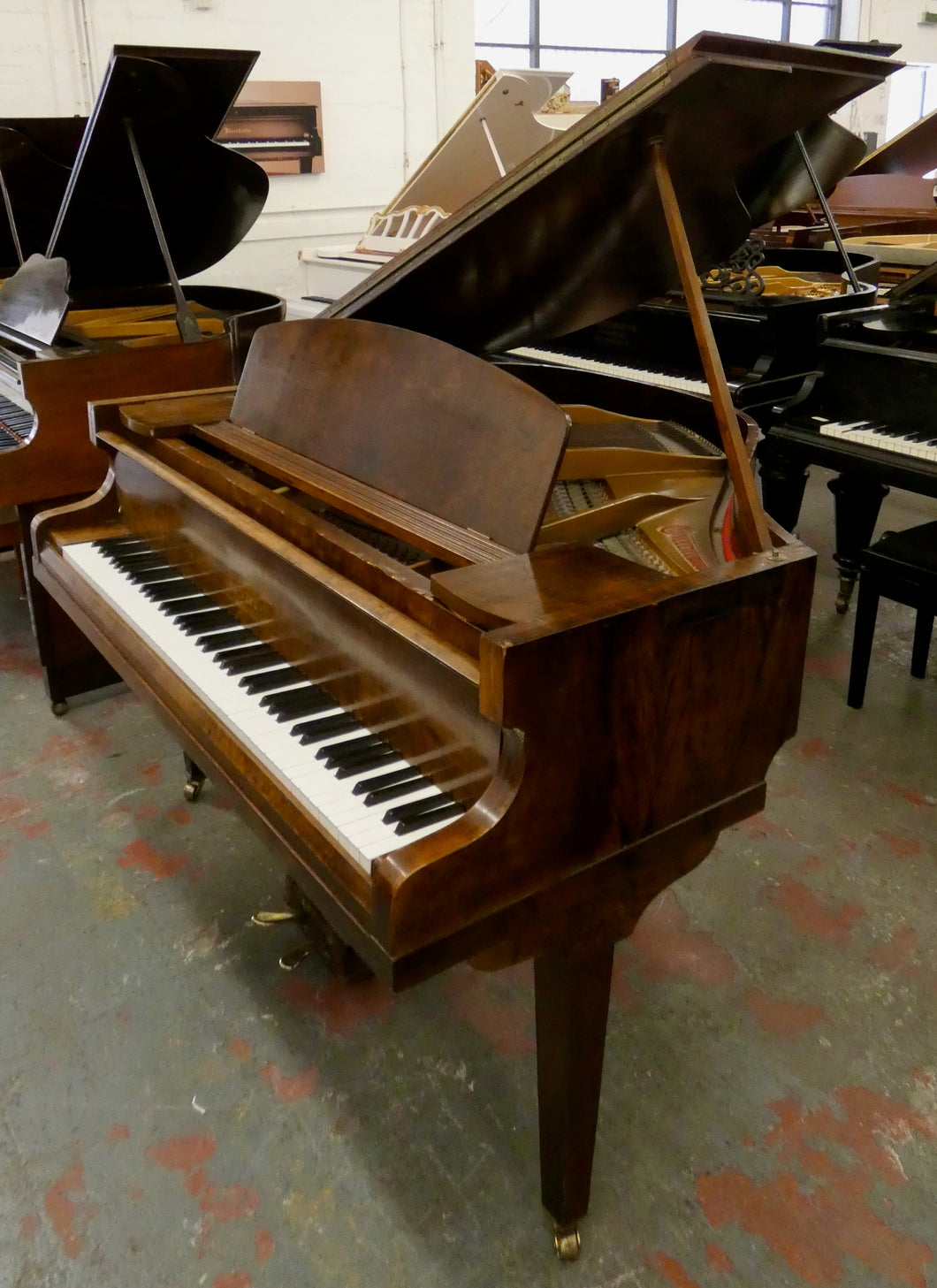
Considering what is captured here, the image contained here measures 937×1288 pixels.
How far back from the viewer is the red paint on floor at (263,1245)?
59.6 inches

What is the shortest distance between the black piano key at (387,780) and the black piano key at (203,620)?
602mm

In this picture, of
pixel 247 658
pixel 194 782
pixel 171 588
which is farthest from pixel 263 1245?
pixel 194 782

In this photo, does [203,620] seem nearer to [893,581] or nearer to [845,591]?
[893,581]

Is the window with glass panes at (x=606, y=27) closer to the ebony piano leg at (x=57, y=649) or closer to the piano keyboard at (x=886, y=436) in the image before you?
the piano keyboard at (x=886, y=436)

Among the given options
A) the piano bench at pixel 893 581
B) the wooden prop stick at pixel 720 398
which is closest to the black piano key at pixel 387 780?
the wooden prop stick at pixel 720 398

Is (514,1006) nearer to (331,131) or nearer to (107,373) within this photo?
(107,373)

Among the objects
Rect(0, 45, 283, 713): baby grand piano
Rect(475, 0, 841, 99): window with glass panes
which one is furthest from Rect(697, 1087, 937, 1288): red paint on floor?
Rect(475, 0, 841, 99): window with glass panes

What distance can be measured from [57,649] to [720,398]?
2.20 metres

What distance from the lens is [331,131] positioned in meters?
6.14

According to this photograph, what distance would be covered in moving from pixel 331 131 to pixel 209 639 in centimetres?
547

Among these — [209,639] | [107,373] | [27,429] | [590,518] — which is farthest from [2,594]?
[590,518]

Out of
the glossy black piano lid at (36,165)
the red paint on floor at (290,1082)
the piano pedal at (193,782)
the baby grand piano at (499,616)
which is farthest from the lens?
the glossy black piano lid at (36,165)

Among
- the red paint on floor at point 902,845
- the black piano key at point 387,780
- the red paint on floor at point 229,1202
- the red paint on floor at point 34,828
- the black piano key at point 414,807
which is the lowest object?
the red paint on floor at point 902,845

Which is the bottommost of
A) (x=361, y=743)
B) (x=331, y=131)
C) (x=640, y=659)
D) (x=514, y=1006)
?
(x=514, y=1006)
